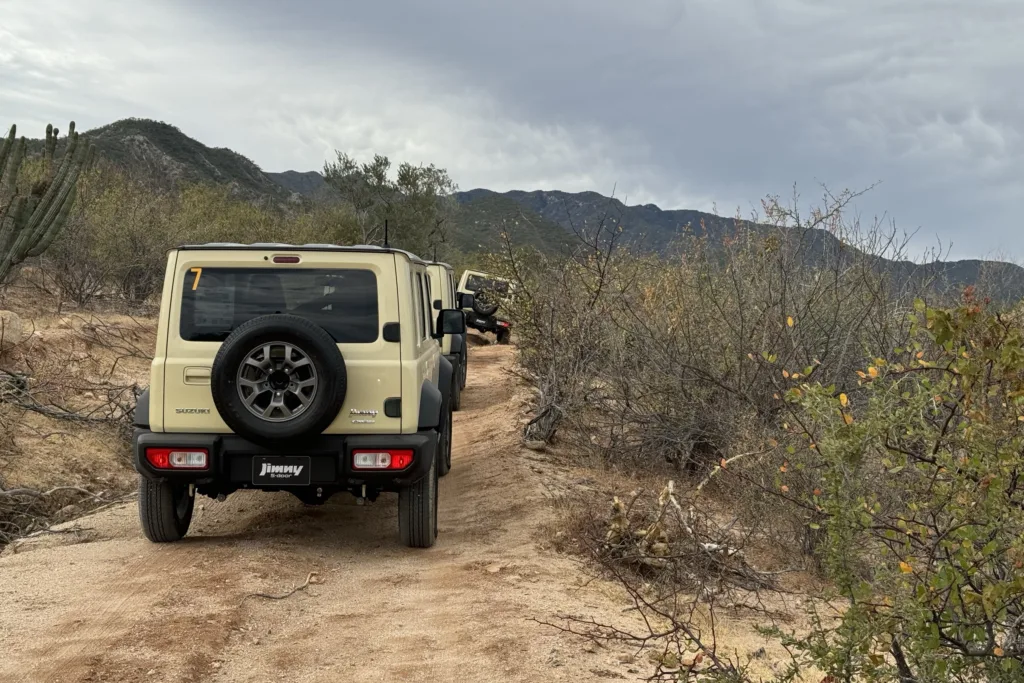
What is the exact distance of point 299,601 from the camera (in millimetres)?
5066

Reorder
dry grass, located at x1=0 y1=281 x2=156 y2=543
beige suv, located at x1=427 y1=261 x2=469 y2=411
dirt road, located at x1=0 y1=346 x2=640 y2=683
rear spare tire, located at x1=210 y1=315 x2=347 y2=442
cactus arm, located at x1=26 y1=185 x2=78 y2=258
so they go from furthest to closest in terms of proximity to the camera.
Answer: cactus arm, located at x1=26 y1=185 x2=78 y2=258 < beige suv, located at x1=427 y1=261 x2=469 y2=411 < dry grass, located at x1=0 y1=281 x2=156 y2=543 < rear spare tire, located at x1=210 y1=315 x2=347 y2=442 < dirt road, located at x1=0 y1=346 x2=640 y2=683

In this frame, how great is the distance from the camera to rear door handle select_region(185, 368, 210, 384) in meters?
5.61

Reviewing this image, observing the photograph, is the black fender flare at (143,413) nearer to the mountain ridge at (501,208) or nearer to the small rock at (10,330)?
the mountain ridge at (501,208)

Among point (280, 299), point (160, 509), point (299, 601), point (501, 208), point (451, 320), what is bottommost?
point (299, 601)

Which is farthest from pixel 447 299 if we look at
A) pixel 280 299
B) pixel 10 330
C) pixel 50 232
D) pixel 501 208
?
pixel 501 208

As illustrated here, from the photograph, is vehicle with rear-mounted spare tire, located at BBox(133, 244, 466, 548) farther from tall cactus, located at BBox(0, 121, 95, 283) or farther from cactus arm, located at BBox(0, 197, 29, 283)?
cactus arm, located at BBox(0, 197, 29, 283)

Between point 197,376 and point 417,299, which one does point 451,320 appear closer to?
point 417,299

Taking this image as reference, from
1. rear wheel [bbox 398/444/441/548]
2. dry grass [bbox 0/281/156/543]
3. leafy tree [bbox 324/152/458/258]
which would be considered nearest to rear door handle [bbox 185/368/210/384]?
rear wheel [bbox 398/444/441/548]

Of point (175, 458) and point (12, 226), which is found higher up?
point (12, 226)

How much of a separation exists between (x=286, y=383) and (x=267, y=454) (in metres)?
0.49

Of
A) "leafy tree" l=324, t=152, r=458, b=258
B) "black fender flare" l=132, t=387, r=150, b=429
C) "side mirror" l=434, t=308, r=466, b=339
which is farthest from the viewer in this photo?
"leafy tree" l=324, t=152, r=458, b=258

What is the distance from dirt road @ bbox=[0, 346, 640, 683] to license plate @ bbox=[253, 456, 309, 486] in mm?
532

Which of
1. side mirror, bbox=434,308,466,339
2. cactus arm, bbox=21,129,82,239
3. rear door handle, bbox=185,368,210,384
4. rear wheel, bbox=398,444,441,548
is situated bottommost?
rear wheel, bbox=398,444,441,548

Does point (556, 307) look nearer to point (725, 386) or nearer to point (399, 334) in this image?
point (725, 386)
